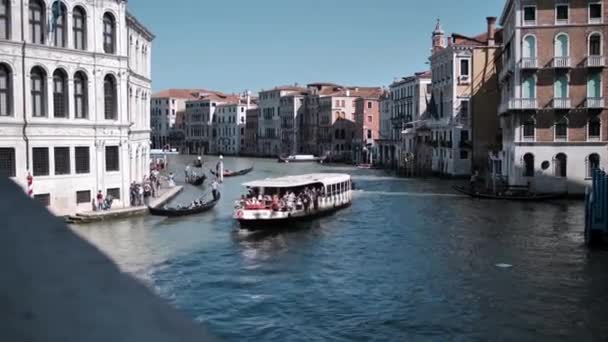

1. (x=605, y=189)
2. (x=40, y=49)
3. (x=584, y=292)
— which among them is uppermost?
(x=40, y=49)

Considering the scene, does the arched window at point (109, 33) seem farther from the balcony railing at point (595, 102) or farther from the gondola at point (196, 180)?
the balcony railing at point (595, 102)

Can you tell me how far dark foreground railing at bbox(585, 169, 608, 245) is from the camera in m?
16.7

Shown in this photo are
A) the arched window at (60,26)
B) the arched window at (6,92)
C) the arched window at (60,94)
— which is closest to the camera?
the arched window at (6,92)

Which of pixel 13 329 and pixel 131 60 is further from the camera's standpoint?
pixel 131 60

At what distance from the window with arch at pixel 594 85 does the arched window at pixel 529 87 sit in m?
2.12

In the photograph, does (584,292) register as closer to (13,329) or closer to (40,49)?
(13,329)

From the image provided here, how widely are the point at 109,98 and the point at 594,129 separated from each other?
19.2 meters

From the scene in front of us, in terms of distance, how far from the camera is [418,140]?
51.5 metres

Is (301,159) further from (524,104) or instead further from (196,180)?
(524,104)

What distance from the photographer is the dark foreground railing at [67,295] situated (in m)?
1.12

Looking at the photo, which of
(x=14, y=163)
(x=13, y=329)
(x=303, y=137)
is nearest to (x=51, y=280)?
(x=13, y=329)

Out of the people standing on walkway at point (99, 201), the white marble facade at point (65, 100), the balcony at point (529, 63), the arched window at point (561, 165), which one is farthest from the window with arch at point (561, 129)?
the people standing on walkway at point (99, 201)

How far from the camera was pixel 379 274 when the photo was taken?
46.4 feet

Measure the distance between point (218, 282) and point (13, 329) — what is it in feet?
40.7
